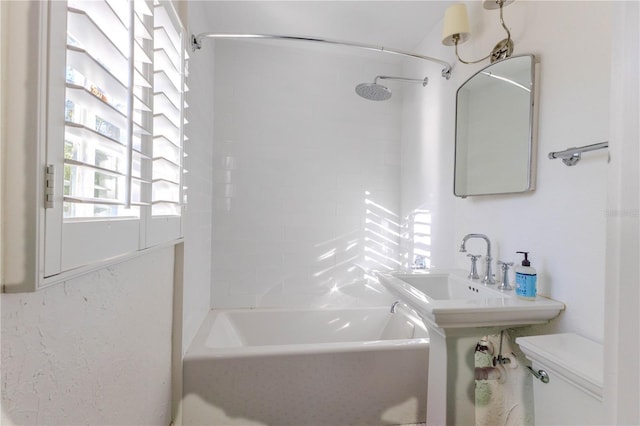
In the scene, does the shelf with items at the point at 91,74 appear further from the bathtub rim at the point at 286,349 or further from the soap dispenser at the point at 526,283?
the soap dispenser at the point at 526,283

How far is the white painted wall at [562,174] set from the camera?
100 cm

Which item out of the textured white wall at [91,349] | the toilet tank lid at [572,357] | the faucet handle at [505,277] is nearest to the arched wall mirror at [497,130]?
the faucet handle at [505,277]

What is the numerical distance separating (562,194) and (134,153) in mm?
1505

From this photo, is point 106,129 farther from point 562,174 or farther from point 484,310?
point 562,174

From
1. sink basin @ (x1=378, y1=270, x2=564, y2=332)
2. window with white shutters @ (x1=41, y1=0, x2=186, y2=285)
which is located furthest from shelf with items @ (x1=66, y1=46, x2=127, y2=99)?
sink basin @ (x1=378, y1=270, x2=564, y2=332)

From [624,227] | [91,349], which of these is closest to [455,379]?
[624,227]

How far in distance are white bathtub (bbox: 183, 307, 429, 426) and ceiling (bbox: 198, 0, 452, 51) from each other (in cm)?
190

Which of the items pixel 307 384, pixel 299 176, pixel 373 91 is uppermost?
pixel 373 91

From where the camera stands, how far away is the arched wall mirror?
4.19 ft

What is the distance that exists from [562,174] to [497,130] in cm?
41

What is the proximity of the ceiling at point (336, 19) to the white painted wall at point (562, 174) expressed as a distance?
39cm

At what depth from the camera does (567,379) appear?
85 centimetres

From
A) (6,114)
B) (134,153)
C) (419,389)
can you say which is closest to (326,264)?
(419,389)

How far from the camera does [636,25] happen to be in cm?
33
